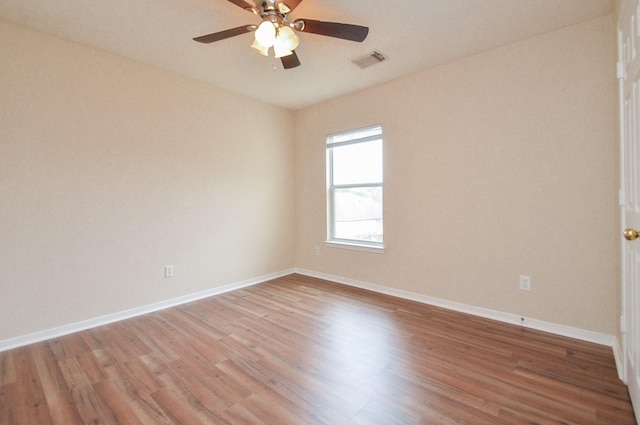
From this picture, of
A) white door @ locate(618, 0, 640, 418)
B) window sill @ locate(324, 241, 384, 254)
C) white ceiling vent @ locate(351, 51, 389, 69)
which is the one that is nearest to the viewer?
white door @ locate(618, 0, 640, 418)

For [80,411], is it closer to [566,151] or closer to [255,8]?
[255,8]

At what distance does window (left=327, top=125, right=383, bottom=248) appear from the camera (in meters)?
3.75

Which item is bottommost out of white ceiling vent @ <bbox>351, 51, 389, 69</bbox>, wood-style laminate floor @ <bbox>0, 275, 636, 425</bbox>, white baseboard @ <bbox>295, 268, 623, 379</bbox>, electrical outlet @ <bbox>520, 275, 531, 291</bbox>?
wood-style laminate floor @ <bbox>0, 275, 636, 425</bbox>

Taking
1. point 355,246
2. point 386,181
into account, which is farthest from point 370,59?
point 355,246

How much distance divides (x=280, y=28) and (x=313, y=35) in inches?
21.8

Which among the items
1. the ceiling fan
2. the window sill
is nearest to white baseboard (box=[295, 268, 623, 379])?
the window sill

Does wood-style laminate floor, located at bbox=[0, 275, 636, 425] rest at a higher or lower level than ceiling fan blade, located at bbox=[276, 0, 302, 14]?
lower

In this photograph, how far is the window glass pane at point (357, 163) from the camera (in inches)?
147

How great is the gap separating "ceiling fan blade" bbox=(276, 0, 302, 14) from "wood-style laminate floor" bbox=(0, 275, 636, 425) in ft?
7.83

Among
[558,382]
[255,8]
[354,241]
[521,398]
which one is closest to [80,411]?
[521,398]

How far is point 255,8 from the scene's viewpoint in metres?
1.88

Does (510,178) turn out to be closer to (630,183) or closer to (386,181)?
(630,183)

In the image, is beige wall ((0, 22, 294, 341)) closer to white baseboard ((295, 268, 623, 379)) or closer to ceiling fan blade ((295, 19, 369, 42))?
white baseboard ((295, 268, 623, 379))

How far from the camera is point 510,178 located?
2.65 m
